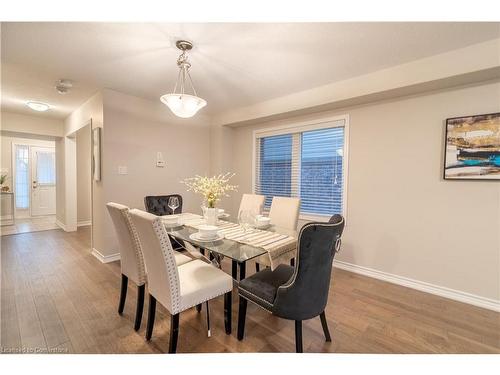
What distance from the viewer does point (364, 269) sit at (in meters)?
2.90

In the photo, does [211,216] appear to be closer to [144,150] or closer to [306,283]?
[306,283]

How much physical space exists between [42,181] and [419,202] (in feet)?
29.4

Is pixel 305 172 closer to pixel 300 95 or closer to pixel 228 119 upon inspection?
pixel 300 95

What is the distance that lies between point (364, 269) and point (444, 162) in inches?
61.0

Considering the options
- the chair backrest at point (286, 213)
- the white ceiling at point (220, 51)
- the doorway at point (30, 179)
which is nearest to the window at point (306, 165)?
Answer: the white ceiling at point (220, 51)

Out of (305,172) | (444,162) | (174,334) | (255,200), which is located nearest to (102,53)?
(255,200)

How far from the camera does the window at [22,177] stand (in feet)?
20.0

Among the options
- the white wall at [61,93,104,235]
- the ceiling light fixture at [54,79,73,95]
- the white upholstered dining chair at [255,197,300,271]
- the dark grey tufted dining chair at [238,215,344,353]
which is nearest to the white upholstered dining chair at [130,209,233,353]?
the dark grey tufted dining chair at [238,215,344,353]

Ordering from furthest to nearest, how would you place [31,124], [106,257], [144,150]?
1. [31,124]
2. [144,150]
3. [106,257]

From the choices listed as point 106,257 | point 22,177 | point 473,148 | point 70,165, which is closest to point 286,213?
point 473,148

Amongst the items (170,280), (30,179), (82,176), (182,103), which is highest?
(182,103)

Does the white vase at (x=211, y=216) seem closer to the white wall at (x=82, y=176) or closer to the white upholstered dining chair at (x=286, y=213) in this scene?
the white upholstered dining chair at (x=286, y=213)

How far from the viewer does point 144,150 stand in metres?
3.51

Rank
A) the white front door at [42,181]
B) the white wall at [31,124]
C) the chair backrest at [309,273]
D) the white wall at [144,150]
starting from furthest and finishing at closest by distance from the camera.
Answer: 1. the white front door at [42,181]
2. the white wall at [31,124]
3. the white wall at [144,150]
4. the chair backrest at [309,273]
